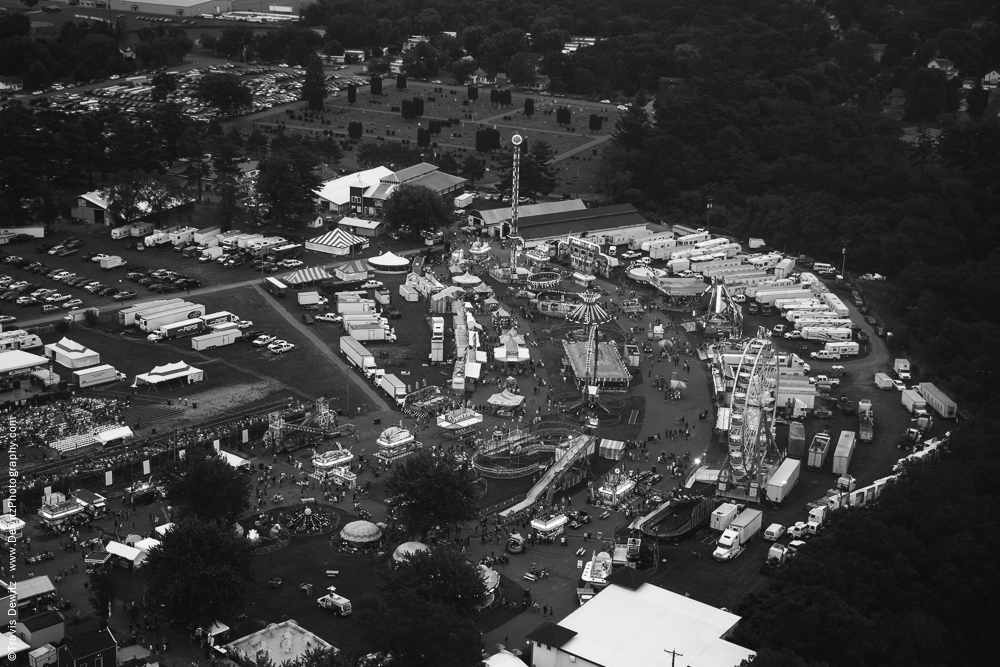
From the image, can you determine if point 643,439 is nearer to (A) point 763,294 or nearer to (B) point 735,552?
(B) point 735,552

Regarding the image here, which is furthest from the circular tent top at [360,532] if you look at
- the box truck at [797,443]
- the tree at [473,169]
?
the tree at [473,169]

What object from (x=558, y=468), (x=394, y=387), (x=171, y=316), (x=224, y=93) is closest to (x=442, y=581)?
(x=558, y=468)

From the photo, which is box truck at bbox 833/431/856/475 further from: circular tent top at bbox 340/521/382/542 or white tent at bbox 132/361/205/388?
white tent at bbox 132/361/205/388

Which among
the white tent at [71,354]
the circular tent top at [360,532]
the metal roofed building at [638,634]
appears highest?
the white tent at [71,354]

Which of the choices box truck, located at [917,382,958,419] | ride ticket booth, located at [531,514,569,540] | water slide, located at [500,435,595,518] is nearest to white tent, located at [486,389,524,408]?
water slide, located at [500,435,595,518]

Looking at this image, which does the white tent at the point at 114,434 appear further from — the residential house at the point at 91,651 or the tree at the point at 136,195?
the tree at the point at 136,195

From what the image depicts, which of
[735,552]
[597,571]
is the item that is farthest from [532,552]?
[735,552]
